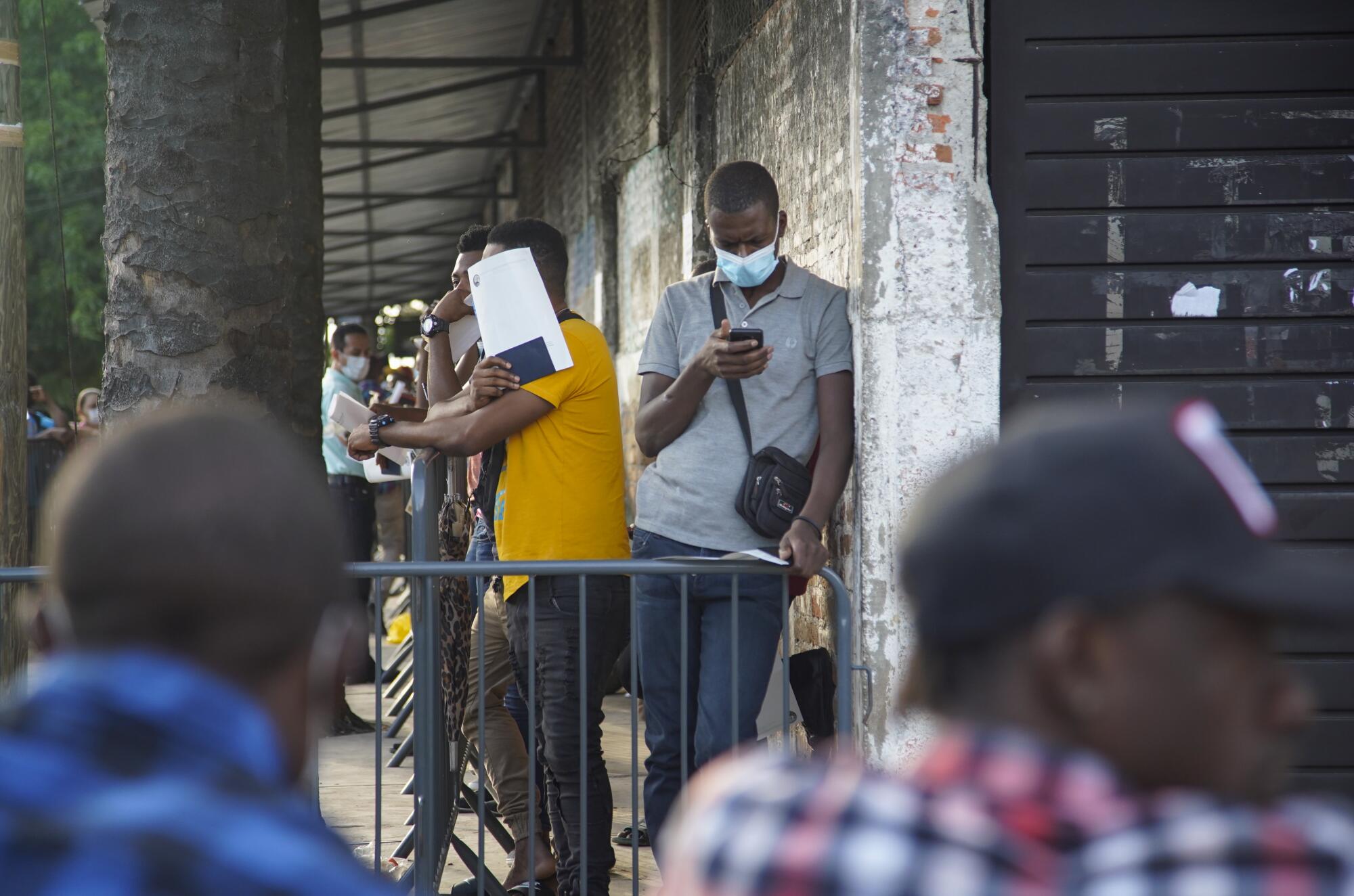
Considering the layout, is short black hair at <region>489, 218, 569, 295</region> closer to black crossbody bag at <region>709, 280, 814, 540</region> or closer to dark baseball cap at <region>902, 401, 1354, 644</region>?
black crossbody bag at <region>709, 280, 814, 540</region>

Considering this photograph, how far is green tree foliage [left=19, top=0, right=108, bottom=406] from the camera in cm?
2508

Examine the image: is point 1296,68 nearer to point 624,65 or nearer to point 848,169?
point 848,169

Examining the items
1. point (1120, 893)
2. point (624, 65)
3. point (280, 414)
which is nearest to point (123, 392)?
point (280, 414)

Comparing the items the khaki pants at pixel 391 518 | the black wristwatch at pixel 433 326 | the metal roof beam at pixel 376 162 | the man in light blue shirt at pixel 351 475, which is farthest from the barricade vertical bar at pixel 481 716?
the metal roof beam at pixel 376 162

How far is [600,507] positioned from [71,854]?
11.1 feet

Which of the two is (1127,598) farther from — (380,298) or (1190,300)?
(380,298)

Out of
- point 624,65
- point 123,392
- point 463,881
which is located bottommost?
point 463,881

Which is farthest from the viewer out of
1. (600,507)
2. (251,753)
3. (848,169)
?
(848,169)

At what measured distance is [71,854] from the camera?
952 millimetres

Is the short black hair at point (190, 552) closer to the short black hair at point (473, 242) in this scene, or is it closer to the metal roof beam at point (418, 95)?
the short black hair at point (473, 242)

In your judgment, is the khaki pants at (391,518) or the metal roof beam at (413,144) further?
the metal roof beam at (413,144)

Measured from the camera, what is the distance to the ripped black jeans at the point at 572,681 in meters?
4.16

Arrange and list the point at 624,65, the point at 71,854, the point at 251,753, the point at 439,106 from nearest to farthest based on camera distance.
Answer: the point at 71,854 → the point at 251,753 → the point at 624,65 → the point at 439,106

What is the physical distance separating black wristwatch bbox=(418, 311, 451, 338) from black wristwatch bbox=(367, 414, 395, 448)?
57 centimetres
